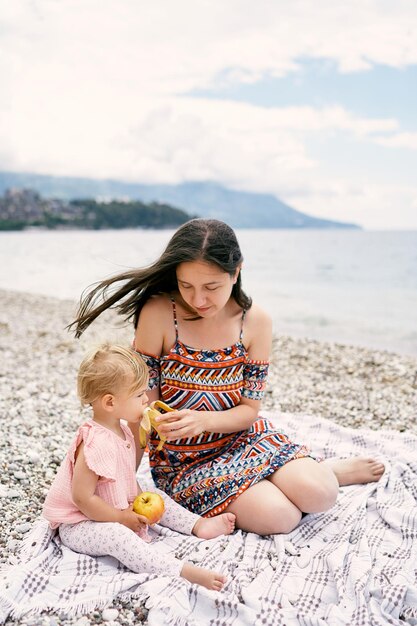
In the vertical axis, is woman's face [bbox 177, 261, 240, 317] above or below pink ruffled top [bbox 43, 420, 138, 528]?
above

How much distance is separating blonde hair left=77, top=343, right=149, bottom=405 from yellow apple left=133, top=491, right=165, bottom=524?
0.64 meters

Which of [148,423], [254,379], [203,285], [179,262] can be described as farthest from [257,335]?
[148,423]

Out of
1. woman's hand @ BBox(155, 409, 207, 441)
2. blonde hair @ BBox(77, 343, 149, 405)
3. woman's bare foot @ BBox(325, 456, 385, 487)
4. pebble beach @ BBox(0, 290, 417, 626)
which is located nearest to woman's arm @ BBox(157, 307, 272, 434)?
woman's hand @ BBox(155, 409, 207, 441)

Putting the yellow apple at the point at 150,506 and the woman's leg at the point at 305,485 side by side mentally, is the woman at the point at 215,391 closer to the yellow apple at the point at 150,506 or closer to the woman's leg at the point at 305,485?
the woman's leg at the point at 305,485

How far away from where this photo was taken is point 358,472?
4406mm

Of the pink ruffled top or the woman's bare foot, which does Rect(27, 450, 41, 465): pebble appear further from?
the woman's bare foot

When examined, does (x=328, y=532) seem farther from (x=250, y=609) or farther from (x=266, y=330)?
(x=266, y=330)

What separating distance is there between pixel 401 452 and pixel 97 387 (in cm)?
280

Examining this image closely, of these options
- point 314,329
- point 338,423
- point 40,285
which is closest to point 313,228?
point 40,285

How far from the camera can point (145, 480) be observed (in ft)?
14.8

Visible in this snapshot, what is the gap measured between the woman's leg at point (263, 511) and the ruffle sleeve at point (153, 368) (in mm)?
864

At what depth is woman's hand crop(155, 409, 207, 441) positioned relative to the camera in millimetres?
3416

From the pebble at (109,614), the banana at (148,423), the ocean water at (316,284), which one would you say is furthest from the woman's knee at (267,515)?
the ocean water at (316,284)

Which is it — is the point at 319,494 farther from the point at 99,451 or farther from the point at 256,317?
the point at 99,451
